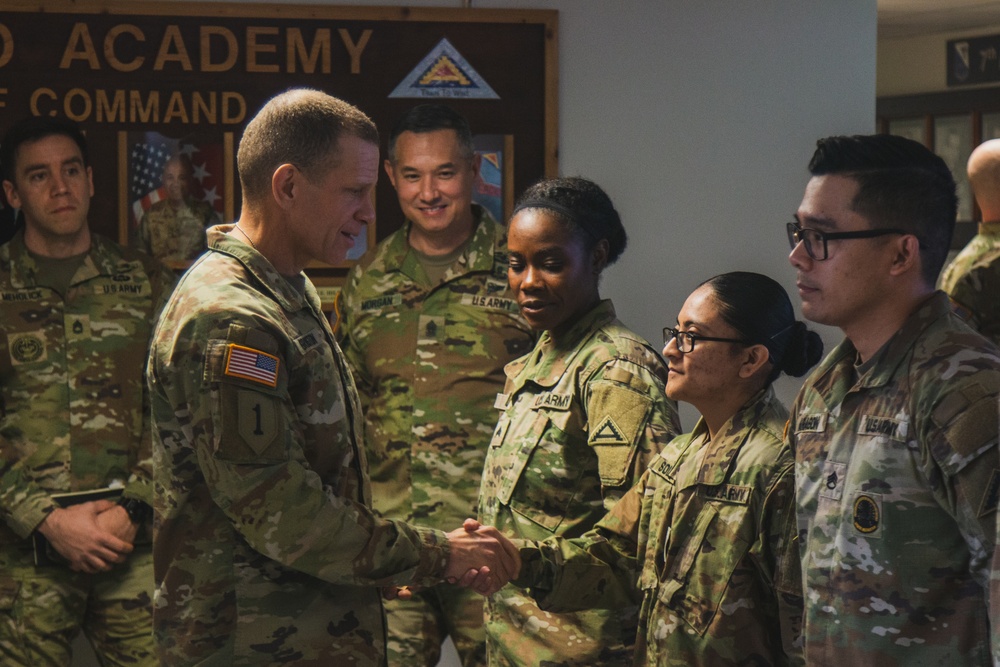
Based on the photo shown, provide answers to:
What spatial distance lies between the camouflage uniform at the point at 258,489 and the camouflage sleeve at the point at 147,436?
1448 mm

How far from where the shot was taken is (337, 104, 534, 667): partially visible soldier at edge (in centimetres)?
376

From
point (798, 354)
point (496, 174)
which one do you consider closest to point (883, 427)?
point (798, 354)

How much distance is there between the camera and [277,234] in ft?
8.00

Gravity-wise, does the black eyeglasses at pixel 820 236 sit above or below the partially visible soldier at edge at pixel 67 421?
above

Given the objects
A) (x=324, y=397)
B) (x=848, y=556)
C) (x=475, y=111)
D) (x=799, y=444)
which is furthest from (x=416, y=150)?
(x=848, y=556)

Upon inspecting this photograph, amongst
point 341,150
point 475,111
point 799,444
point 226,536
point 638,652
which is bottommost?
point 638,652

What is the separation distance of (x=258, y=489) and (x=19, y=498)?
1935mm

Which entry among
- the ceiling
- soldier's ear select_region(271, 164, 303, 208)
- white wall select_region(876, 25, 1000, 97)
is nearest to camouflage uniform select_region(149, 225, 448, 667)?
soldier's ear select_region(271, 164, 303, 208)

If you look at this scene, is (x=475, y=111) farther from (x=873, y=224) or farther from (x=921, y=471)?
(x=921, y=471)

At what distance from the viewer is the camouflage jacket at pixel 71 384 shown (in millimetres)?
3855

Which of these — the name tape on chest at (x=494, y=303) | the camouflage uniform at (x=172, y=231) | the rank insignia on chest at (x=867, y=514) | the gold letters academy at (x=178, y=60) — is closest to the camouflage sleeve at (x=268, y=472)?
the rank insignia on chest at (x=867, y=514)

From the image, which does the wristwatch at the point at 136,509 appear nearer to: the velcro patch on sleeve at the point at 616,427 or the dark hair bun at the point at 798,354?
the velcro patch on sleeve at the point at 616,427

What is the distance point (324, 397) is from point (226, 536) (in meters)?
0.32

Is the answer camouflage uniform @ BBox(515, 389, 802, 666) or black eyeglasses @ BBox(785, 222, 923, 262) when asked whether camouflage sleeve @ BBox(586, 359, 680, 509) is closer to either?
camouflage uniform @ BBox(515, 389, 802, 666)
